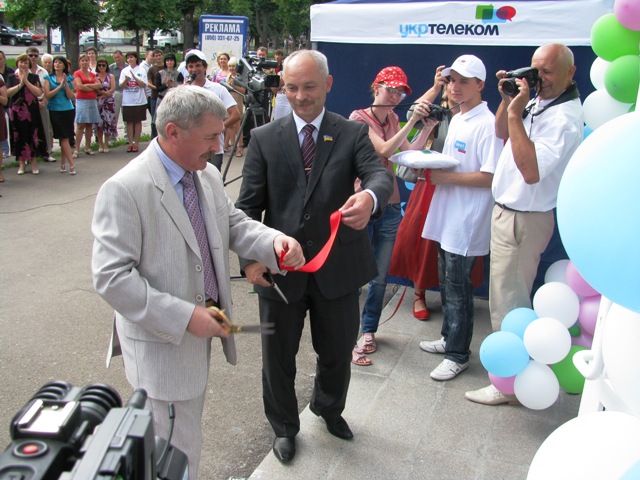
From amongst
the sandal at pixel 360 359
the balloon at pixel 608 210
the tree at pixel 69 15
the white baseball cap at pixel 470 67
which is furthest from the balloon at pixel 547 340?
the tree at pixel 69 15

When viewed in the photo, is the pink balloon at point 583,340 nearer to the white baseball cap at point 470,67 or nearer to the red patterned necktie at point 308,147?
the white baseball cap at point 470,67

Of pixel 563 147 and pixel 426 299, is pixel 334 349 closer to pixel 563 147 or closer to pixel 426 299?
pixel 563 147

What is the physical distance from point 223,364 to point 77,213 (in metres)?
4.52

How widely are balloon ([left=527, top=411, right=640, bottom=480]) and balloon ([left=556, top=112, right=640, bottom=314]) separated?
16.6 inches

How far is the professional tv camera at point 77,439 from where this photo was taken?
1.06 m

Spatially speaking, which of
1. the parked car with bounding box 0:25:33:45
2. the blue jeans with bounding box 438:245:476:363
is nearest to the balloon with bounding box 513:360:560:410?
the blue jeans with bounding box 438:245:476:363

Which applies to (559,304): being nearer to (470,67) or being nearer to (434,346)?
(434,346)

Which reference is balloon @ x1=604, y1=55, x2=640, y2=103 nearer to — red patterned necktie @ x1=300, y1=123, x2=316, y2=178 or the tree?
red patterned necktie @ x1=300, y1=123, x2=316, y2=178

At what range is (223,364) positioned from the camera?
4492 millimetres

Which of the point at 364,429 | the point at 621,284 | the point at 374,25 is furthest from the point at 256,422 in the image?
the point at 374,25

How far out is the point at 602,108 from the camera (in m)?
3.31

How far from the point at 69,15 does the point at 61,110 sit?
1775 cm

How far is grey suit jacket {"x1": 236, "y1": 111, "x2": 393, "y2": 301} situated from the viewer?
3076 millimetres

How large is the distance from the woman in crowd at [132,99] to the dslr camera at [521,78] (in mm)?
9710
